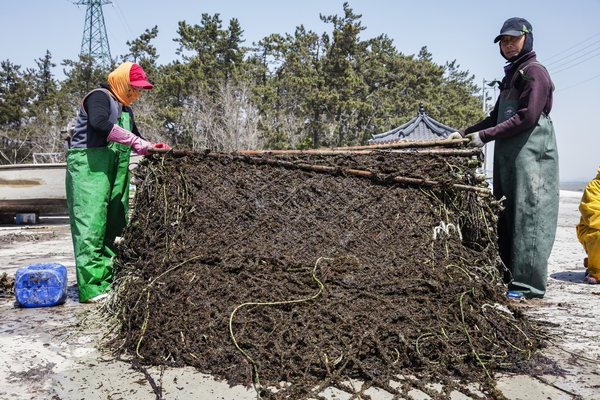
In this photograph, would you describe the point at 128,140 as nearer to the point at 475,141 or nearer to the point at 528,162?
the point at 475,141

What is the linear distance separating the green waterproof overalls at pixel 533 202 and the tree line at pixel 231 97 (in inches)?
921

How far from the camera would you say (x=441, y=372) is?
2.62m

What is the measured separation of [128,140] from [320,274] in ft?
6.88

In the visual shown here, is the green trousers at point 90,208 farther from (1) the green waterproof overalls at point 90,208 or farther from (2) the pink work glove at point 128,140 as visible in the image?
(2) the pink work glove at point 128,140

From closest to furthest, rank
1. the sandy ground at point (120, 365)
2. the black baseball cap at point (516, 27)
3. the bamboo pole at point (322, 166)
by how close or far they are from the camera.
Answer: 1. the sandy ground at point (120, 365)
2. the bamboo pole at point (322, 166)
3. the black baseball cap at point (516, 27)

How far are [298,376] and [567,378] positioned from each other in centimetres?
144

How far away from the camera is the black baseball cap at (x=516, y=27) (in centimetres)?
426

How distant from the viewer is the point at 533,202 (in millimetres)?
4234

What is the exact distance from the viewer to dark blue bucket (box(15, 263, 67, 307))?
13.8 feet

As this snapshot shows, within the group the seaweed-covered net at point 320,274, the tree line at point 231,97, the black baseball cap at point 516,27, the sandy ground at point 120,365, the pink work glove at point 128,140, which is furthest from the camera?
the tree line at point 231,97

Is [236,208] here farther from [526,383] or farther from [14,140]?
[14,140]

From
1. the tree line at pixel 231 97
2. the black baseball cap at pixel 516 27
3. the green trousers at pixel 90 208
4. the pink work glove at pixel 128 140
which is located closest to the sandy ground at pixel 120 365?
the green trousers at pixel 90 208

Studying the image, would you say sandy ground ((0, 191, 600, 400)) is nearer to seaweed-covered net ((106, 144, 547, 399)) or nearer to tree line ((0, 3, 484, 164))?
seaweed-covered net ((106, 144, 547, 399))

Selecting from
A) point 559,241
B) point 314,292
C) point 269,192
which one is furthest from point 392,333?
point 559,241
